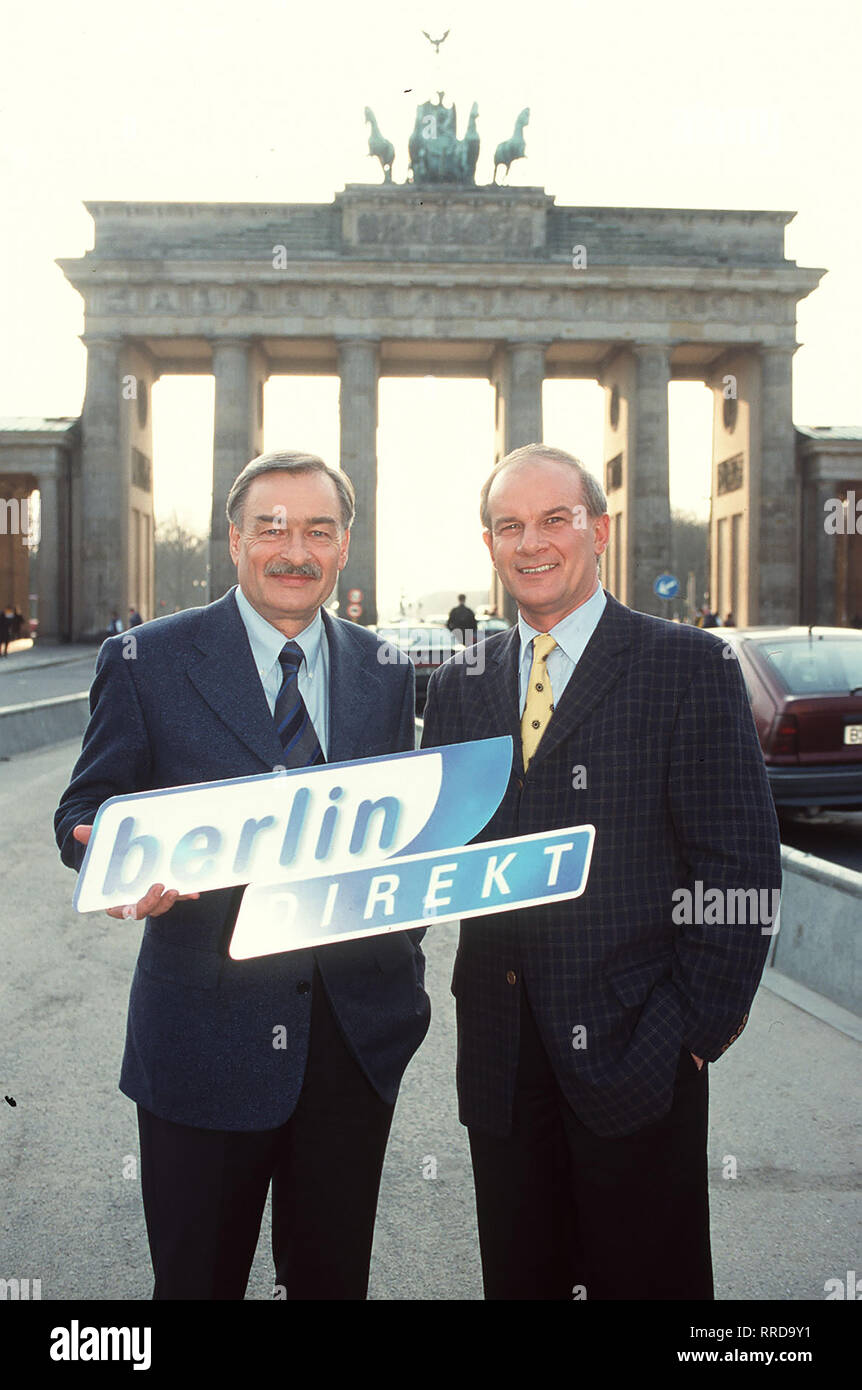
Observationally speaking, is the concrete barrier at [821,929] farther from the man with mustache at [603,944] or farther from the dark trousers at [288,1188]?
the dark trousers at [288,1188]

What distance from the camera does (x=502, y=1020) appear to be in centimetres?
256

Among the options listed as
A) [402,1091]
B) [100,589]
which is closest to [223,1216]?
[402,1091]

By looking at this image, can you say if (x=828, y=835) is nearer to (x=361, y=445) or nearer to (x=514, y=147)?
(x=361, y=445)

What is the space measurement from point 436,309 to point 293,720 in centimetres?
4899

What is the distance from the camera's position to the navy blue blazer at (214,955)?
2.49 metres

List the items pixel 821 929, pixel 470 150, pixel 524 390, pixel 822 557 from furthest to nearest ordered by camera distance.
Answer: pixel 470 150
pixel 524 390
pixel 822 557
pixel 821 929

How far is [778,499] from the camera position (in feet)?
159

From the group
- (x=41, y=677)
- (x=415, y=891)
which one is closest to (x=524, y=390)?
(x=41, y=677)

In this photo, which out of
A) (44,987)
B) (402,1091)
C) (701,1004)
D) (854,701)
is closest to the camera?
(701,1004)

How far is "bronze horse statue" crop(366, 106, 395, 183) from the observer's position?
163 feet

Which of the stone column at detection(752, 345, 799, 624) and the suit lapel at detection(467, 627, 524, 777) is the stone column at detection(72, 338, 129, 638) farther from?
the suit lapel at detection(467, 627, 524, 777)

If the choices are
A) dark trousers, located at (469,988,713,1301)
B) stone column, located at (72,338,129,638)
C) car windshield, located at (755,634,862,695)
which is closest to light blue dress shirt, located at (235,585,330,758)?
dark trousers, located at (469,988,713,1301)

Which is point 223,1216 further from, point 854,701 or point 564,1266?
point 854,701
